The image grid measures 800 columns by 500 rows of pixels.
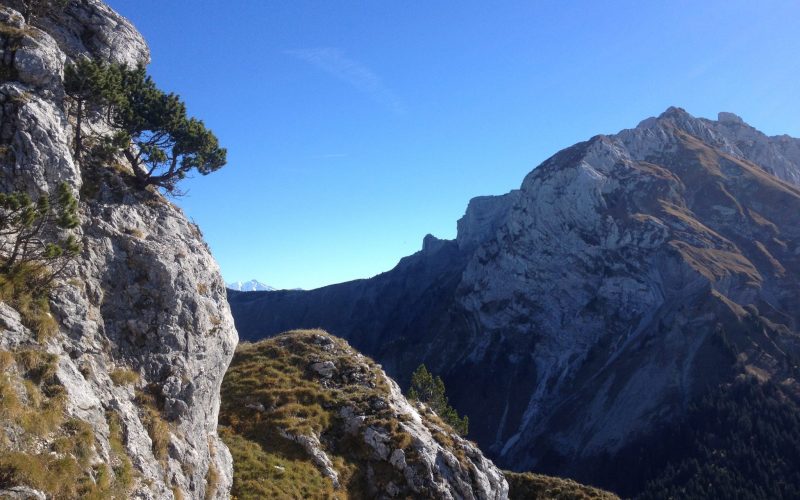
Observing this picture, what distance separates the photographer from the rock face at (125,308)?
18.8 m

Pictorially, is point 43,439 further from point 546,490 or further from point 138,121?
point 546,490

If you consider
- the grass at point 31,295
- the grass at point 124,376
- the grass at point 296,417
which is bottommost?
the grass at point 296,417

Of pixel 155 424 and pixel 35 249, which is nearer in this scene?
pixel 35 249

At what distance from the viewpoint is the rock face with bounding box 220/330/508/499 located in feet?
97.4

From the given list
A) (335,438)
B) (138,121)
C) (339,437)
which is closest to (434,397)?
(339,437)

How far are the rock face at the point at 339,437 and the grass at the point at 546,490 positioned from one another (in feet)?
55.0

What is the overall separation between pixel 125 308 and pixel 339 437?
662 inches

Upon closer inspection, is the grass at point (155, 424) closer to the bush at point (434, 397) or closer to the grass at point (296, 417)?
the grass at point (296, 417)

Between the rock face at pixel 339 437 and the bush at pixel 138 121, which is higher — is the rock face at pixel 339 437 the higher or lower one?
the lower one

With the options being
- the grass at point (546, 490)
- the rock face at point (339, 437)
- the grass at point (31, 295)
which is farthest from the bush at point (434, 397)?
the grass at point (31, 295)

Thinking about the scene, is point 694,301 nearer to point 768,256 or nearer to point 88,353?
point 768,256

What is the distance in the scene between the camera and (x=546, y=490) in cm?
5209

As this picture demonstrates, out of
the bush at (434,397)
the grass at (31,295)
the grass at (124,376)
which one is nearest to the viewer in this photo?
the grass at (31,295)

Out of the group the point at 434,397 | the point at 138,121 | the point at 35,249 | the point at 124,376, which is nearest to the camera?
the point at 35,249
